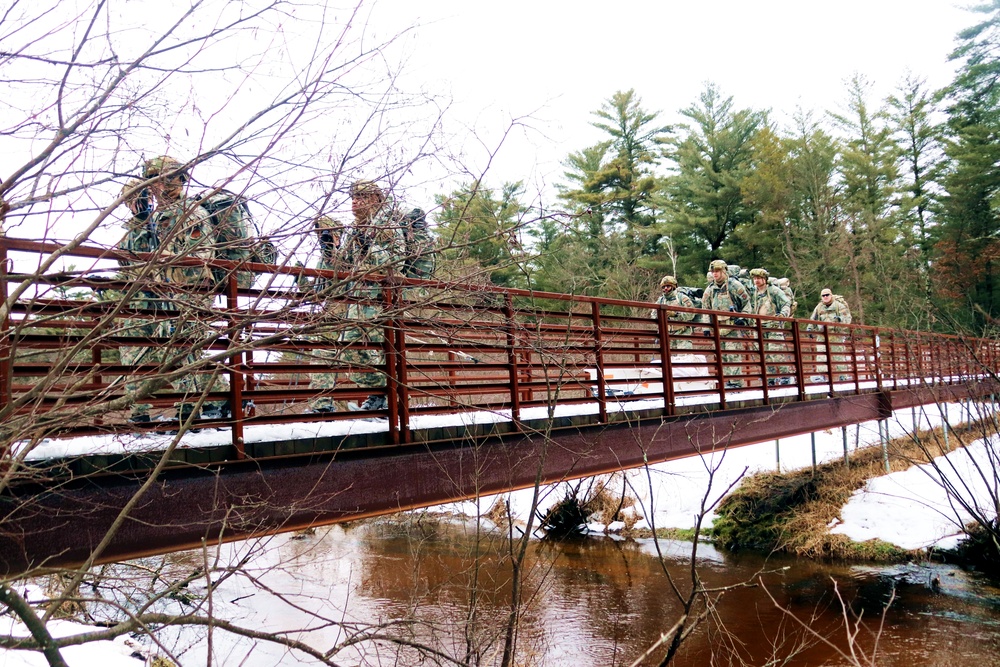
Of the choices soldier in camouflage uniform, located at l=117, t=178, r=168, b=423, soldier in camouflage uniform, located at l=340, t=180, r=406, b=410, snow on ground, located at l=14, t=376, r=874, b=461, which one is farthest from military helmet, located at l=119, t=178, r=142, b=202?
snow on ground, located at l=14, t=376, r=874, b=461

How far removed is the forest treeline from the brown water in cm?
1559

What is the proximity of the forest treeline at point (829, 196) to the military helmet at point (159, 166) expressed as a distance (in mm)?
24022

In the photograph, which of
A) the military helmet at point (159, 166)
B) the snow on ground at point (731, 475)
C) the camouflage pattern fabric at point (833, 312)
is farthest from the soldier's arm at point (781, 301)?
the military helmet at point (159, 166)

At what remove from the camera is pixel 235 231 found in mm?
3486

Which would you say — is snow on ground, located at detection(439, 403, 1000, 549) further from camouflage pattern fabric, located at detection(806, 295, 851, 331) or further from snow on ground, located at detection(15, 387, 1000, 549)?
camouflage pattern fabric, located at detection(806, 295, 851, 331)

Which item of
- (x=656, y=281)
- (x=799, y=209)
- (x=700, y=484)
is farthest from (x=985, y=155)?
(x=700, y=484)

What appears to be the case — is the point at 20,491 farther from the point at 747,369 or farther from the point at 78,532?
the point at 747,369

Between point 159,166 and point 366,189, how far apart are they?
2.59 ft

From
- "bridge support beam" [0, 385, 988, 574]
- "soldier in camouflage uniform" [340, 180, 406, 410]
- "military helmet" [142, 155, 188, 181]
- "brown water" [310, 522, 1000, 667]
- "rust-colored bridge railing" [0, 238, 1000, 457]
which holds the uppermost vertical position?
"military helmet" [142, 155, 188, 181]

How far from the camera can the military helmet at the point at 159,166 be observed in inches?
120

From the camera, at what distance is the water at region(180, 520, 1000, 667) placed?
8188 millimetres

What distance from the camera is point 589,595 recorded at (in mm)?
10852

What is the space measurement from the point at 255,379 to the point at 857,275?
27570 mm

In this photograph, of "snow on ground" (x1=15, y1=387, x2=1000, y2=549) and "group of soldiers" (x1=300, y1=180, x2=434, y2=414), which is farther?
"snow on ground" (x1=15, y1=387, x2=1000, y2=549)
